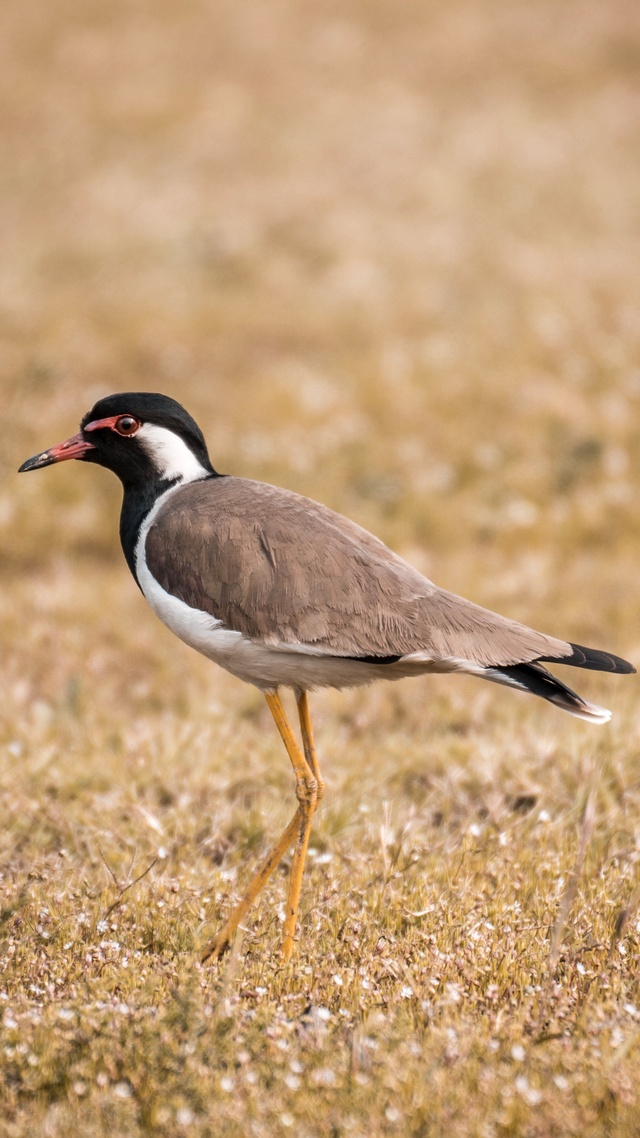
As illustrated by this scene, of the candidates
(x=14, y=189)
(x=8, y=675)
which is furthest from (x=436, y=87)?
(x=8, y=675)

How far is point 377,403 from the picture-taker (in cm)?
1182

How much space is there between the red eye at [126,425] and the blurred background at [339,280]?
9.93ft

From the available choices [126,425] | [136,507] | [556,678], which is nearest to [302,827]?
[556,678]

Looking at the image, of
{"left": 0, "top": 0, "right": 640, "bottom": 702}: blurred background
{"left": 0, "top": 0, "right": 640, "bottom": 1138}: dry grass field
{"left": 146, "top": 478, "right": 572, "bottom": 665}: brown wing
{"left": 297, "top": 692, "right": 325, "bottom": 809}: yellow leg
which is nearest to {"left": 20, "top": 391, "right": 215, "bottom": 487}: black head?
{"left": 146, "top": 478, "right": 572, "bottom": 665}: brown wing

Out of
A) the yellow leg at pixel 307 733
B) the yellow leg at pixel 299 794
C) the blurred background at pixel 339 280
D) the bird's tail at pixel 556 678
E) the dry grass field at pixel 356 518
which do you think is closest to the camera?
the dry grass field at pixel 356 518

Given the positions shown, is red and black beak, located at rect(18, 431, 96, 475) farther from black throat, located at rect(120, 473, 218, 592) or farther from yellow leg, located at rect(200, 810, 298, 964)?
yellow leg, located at rect(200, 810, 298, 964)

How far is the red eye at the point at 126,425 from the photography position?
Result: 475 cm

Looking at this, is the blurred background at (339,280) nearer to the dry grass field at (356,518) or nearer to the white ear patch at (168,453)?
the dry grass field at (356,518)

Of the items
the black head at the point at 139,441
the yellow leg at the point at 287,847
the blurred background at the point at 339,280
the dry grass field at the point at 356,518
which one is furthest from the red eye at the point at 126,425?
the blurred background at the point at 339,280

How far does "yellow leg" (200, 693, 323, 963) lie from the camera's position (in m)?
4.11

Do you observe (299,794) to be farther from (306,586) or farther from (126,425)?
(126,425)

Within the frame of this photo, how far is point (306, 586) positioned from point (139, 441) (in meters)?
1.18

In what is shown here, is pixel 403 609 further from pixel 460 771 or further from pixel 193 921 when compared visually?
pixel 460 771

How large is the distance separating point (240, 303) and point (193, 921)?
443 inches
